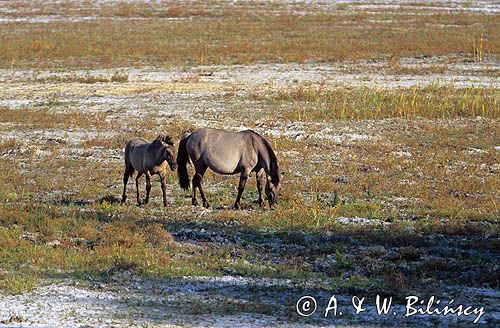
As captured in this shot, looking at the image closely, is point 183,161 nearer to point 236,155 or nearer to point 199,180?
point 199,180

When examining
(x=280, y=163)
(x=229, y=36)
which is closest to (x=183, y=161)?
(x=280, y=163)

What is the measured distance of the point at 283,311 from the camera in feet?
32.6

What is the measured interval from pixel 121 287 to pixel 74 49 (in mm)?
28607

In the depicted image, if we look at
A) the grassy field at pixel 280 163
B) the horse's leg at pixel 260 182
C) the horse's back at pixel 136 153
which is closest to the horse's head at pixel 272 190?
the horse's leg at pixel 260 182

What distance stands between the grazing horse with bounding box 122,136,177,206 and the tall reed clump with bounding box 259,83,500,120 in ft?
27.8

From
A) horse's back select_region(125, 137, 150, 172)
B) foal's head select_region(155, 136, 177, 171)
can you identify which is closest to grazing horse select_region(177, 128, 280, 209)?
foal's head select_region(155, 136, 177, 171)

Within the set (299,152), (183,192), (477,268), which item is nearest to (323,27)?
(299,152)

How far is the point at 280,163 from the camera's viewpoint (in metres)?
19.0

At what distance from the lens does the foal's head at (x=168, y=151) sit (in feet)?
48.8

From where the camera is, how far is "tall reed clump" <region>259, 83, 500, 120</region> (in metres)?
24.0

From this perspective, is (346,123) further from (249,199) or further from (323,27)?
(323,27)

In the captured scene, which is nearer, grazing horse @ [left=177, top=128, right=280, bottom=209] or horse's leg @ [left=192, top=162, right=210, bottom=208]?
grazing horse @ [left=177, top=128, right=280, bottom=209]

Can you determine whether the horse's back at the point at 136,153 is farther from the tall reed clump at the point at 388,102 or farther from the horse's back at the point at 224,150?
the tall reed clump at the point at 388,102

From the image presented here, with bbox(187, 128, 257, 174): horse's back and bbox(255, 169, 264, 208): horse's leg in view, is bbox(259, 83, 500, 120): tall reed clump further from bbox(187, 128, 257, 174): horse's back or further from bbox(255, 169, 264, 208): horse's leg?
bbox(187, 128, 257, 174): horse's back
